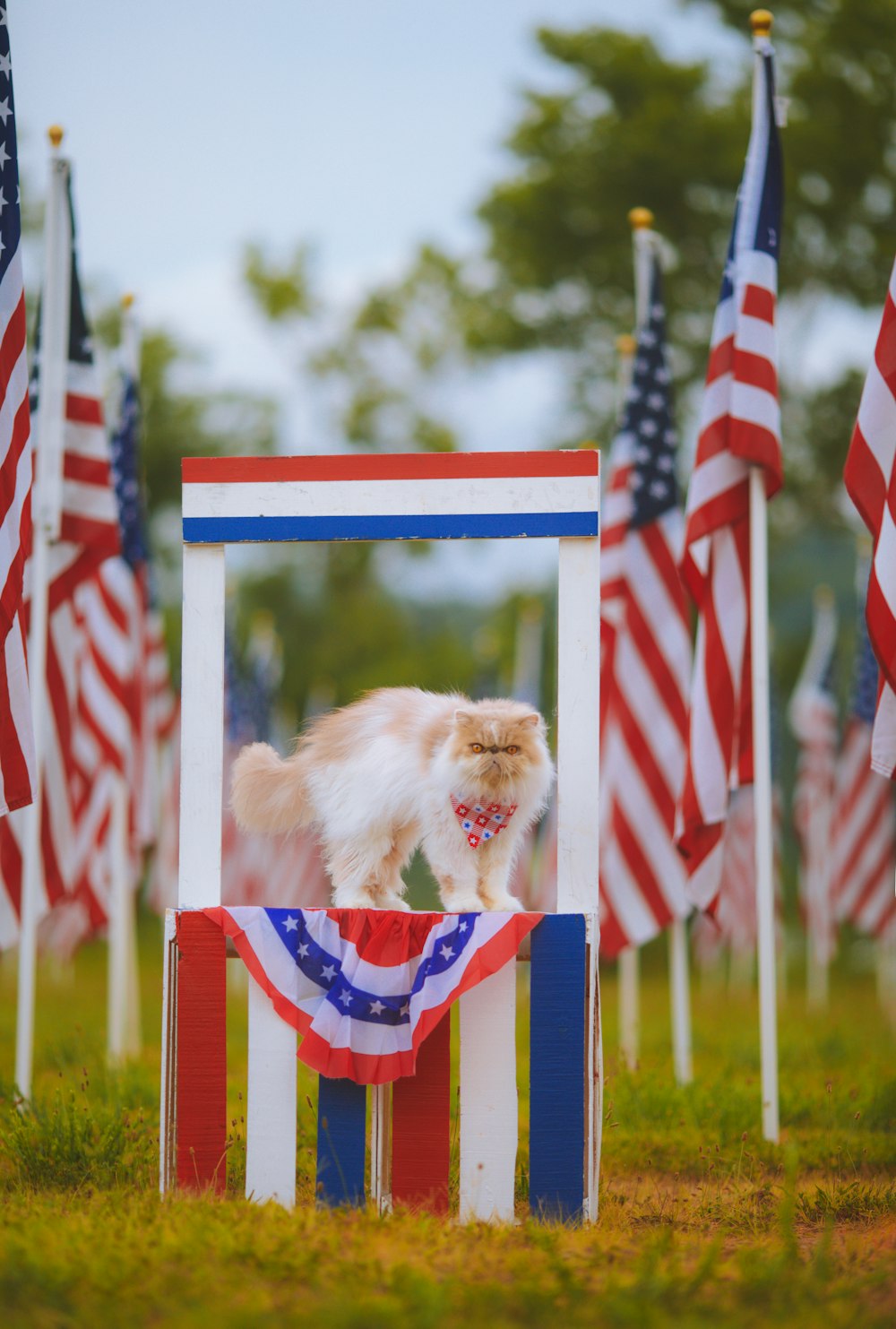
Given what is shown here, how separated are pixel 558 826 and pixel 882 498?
2.38m

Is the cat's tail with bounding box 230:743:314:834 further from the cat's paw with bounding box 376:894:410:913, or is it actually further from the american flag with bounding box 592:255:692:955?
the american flag with bounding box 592:255:692:955

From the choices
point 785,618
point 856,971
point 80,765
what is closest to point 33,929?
point 80,765

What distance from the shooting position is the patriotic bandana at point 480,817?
5293 millimetres

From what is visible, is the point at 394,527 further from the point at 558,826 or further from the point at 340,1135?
the point at 340,1135

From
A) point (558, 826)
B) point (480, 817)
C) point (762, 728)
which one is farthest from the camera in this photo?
point (762, 728)

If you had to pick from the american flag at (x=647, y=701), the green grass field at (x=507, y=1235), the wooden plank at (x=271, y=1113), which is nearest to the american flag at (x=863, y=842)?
the american flag at (x=647, y=701)

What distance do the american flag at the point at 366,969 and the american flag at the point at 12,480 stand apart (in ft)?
4.97

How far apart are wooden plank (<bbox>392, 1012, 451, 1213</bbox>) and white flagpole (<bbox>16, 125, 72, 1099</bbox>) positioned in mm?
3146

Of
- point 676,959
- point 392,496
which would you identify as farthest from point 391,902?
point 676,959

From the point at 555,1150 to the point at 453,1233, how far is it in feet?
1.92

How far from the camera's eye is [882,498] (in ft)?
21.5

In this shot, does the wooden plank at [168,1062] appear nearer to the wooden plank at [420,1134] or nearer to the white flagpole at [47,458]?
the wooden plank at [420,1134]

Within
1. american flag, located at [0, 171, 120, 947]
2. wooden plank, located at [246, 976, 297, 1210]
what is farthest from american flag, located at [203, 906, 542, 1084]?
american flag, located at [0, 171, 120, 947]

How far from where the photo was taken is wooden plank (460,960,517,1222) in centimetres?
512
